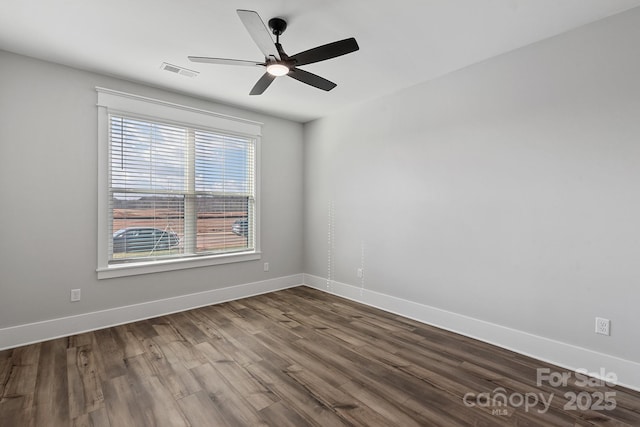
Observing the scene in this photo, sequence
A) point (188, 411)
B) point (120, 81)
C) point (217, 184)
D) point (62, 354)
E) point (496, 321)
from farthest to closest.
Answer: point (217, 184) → point (120, 81) → point (496, 321) → point (62, 354) → point (188, 411)

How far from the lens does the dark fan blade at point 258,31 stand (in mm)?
1779

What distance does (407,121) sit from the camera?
141 inches

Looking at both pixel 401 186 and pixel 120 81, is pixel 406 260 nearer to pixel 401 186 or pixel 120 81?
pixel 401 186

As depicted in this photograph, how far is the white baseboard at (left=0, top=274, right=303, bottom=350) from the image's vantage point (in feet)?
9.14

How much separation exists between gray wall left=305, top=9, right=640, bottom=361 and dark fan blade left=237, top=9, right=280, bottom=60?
1995 millimetres

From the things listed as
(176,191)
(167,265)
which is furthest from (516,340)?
(176,191)

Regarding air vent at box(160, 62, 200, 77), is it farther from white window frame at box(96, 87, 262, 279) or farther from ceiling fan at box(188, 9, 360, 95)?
ceiling fan at box(188, 9, 360, 95)

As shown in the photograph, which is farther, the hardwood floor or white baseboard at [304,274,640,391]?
white baseboard at [304,274,640,391]

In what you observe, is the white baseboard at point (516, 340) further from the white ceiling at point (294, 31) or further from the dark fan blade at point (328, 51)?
the dark fan blade at point (328, 51)

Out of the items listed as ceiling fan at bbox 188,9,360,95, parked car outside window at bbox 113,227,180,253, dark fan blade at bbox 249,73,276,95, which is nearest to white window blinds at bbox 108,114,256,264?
parked car outside window at bbox 113,227,180,253

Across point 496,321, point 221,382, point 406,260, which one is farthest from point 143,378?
point 496,321

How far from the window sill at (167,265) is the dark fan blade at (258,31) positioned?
2680mm

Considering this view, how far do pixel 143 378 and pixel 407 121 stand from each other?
140 inches

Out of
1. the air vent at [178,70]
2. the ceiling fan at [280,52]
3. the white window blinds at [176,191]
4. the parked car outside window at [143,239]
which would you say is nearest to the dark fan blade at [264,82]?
the ceiling fan at [280,52]
